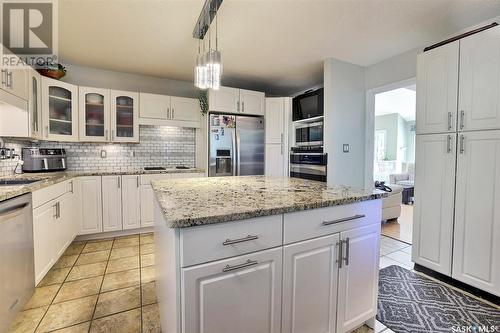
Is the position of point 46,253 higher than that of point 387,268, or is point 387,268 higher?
point 46,253

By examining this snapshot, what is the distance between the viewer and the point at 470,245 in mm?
1913

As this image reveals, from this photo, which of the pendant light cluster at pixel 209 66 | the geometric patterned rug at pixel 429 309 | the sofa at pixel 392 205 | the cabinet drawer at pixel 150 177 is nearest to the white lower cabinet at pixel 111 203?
the cabinet drawer at pixel 150 177

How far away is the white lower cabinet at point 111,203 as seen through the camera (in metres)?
3.08

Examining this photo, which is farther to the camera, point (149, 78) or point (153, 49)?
point (149, 78)

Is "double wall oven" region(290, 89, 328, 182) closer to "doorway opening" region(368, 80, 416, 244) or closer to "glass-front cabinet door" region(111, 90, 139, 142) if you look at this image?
"glass-front cabinet door" region(111, 90, 139, 142)

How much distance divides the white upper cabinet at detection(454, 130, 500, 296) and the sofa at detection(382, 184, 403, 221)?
5.83 ft

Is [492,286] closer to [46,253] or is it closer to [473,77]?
[473,77]

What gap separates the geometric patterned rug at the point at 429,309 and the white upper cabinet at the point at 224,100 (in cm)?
292

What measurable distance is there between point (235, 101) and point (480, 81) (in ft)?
9.20

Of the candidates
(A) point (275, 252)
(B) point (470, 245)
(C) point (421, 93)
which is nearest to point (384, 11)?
(C) point (421, 93)

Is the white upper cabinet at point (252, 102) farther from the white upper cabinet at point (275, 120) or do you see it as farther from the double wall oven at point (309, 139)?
the double wall oven at point (309, 139)

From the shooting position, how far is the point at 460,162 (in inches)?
77.7

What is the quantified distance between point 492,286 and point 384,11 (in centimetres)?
241

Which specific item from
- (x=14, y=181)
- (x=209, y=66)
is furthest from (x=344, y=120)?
(x=14, y=181)
